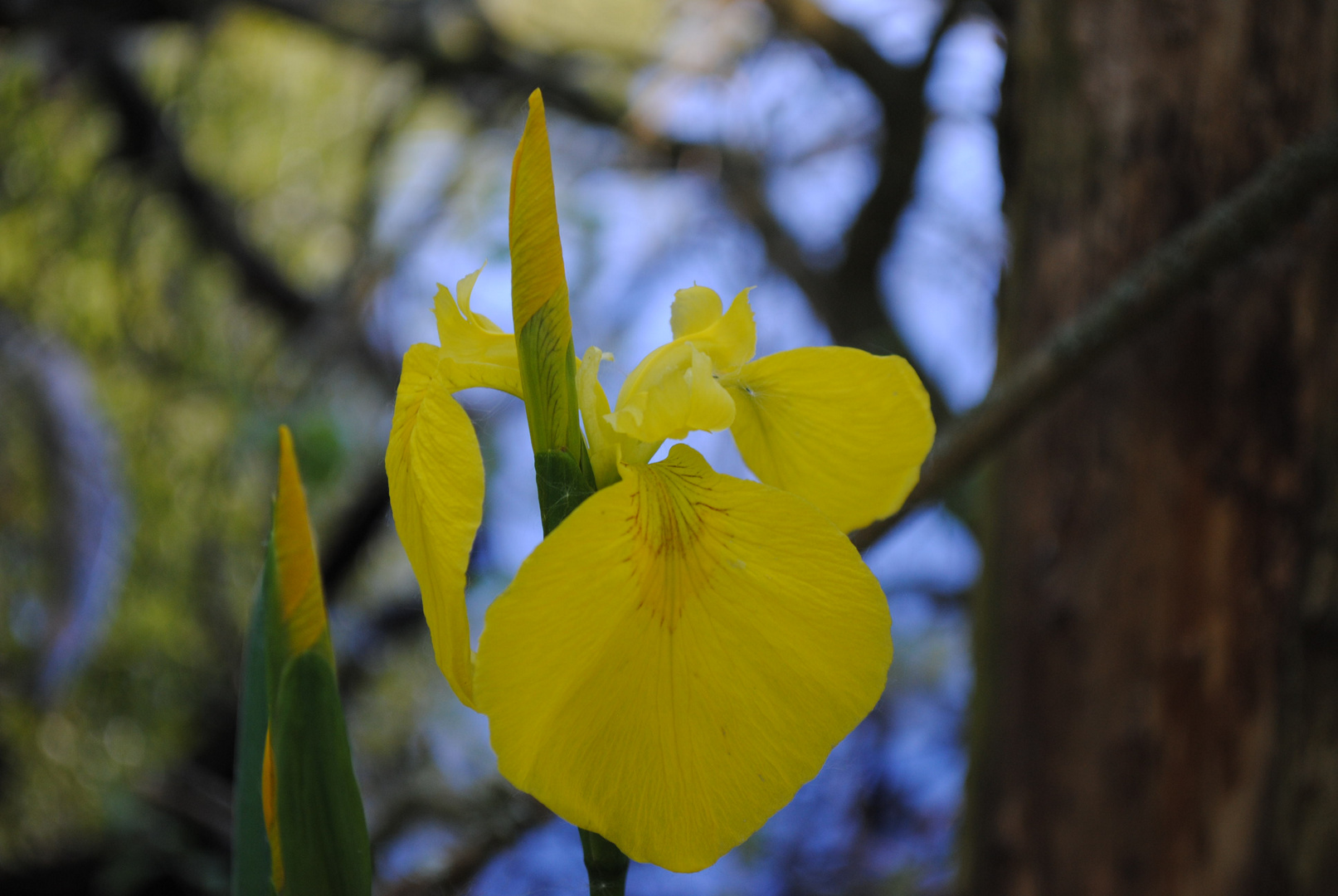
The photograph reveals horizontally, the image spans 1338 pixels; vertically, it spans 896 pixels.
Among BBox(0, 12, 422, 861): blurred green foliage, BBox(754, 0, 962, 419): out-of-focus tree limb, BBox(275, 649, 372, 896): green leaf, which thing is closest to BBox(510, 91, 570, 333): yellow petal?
BBox(275, 649, 372, 896): green leaf

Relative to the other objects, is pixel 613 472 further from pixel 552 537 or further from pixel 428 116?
pixel 428 116

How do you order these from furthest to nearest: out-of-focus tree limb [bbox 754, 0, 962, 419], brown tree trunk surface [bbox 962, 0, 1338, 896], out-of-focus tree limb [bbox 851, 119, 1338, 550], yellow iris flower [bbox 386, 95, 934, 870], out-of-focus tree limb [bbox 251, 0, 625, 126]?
1. out-of-focus tree limb [bbox 251, 0, 625, 126]
2. out-of-focus tree limb [bbox 754, 0, 962, 419]
3. brown tree trunk surface [bbox 962, 0, 1338, 896]
4. out-of-focus tree limb [bbox 851, 119, 1338, 550]
5. yellow iris flower [bbox 386, 95, 934, 870]

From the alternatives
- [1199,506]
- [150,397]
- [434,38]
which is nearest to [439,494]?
[1199,506]

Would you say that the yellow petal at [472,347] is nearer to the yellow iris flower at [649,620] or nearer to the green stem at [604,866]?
the yellow iris flower at [649,620]

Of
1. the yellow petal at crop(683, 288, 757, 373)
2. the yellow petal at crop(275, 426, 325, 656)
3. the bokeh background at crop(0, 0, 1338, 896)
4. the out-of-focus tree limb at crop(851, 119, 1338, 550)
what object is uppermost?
the bokeh background at crop(0, 0, 1338, 896)

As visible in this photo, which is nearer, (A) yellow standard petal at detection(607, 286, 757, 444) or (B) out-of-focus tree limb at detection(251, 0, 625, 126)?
(A) yellow standard petal at detection(607, 286, 757, 444)

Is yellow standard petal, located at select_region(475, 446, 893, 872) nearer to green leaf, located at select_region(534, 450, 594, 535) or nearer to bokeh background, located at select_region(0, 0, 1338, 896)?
green leaf, located at select_region(534, 450, 594, 535)
